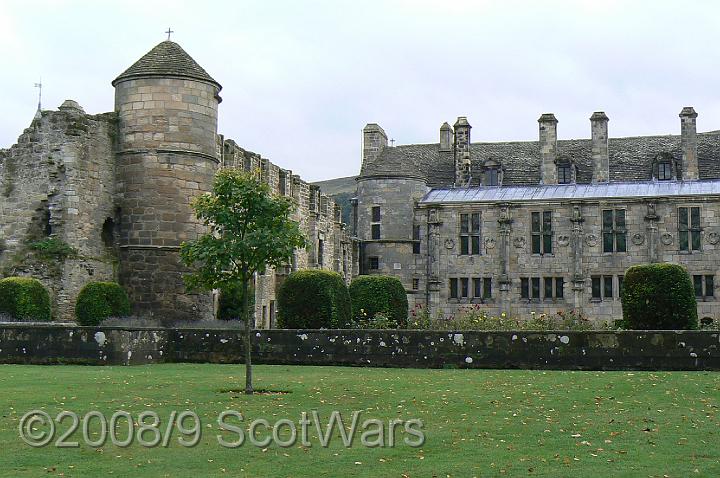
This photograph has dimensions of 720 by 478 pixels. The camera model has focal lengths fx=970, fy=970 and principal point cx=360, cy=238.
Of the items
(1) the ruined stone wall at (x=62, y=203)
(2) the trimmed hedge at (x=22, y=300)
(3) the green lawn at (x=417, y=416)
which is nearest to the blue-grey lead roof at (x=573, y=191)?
(1) the ruined stone wall at (x=62, y=203)

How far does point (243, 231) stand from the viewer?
55.3ft

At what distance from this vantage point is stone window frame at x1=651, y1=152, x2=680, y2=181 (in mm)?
48250

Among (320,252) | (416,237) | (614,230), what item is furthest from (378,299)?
(614,230)

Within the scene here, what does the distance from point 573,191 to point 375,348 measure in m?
27.6

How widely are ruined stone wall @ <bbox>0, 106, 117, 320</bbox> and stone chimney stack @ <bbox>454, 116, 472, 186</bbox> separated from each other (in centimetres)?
2596

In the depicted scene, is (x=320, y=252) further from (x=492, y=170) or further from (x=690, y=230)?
(x=690, y=230)

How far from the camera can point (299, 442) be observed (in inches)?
423

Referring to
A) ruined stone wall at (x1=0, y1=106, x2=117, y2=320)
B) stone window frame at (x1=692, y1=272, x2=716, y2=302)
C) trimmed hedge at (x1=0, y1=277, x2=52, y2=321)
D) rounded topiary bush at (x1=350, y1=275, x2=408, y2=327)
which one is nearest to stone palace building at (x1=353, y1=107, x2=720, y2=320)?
stone window frame at (x1=692, y1=272, x2=716, y2=302)

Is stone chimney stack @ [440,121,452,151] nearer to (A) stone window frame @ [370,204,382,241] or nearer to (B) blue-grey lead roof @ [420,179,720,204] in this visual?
(B) blue-grey lead roof @ [420,179,720,204]

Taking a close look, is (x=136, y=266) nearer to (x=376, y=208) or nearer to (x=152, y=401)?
(x=152, y=401)

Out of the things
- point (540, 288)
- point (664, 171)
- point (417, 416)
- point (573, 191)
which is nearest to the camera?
point (417, 416)

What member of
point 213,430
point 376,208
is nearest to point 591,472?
point 213,430


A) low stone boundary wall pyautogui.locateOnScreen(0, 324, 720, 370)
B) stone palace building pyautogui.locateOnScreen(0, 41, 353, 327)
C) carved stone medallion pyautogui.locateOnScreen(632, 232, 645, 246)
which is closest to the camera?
low stone boundary wall pyautogui.locateOnScreen(0, 324, 720, 370)

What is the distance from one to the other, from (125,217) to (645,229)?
2453cm
